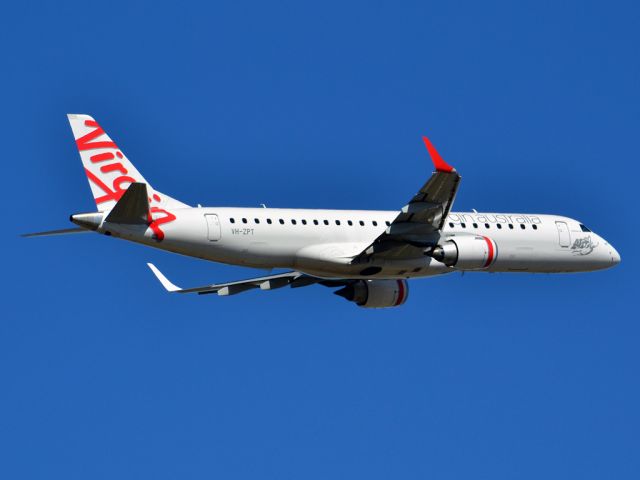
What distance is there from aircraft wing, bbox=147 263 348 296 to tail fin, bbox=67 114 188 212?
5.48 meters

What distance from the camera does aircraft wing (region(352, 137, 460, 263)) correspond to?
43.4m

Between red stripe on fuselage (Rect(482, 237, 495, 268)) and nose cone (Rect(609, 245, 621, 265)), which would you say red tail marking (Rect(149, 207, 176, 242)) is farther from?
nose cone (Rect(609, 245, 621, 265))

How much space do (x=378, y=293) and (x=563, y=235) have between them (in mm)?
7361

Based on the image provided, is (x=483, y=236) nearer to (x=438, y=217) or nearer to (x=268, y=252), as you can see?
(x=438, y=217)

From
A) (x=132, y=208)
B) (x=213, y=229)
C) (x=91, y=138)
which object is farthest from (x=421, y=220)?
(x=91, y=138)

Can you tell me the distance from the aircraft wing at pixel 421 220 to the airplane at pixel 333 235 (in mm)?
34

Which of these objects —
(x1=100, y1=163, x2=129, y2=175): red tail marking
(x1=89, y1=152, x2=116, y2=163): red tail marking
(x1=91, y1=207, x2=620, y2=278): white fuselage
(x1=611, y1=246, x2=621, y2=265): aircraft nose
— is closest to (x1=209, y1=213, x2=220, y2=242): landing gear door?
(x1=91, y1=207, x2=620, y2=278): white fuselage

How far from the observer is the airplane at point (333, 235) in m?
44.0

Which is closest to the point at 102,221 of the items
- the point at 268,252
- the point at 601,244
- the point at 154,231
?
the point at 154,231

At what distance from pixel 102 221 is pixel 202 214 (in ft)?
12.0

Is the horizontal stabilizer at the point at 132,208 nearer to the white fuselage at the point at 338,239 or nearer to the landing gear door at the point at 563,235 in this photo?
the white fuselage at the point at 338,239

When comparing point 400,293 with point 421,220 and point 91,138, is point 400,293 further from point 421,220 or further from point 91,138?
point 91,138

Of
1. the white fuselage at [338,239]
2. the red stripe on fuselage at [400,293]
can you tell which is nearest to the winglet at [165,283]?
the white fuselage at [338,239]

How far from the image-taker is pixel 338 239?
1864 inches
